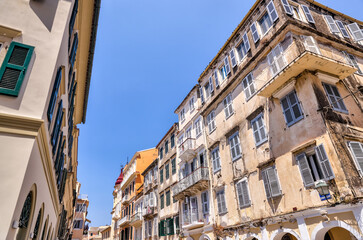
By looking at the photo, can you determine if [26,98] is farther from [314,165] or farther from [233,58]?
[233,58]

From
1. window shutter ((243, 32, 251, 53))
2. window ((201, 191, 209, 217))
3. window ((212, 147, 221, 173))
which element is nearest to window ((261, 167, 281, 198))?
window ((212, 147, 221, 173))

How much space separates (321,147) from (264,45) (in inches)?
293

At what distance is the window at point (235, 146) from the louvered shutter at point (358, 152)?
6.42 m

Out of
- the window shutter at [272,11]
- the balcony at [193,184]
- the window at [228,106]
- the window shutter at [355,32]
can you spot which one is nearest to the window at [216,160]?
the balcony at [193,184]

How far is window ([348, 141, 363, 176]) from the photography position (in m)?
9.65

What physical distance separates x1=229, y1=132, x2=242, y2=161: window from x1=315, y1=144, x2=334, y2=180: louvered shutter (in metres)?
5.72

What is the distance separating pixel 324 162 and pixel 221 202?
8443mm

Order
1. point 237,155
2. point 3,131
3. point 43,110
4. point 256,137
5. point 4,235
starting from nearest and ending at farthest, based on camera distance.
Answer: point 4,235, point 3,131, point 43,110, point 256,137, point 237,155

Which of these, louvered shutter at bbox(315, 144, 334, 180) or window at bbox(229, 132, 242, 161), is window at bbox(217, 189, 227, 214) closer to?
window at bbox(229, 132, 242, 161)

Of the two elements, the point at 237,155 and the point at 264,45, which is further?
the point at 237,155

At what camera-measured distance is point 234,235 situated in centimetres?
1454

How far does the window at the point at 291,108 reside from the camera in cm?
1173

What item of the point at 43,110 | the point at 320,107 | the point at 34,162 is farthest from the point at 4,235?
the point at 320,107

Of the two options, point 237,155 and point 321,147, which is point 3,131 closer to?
point 321,147
